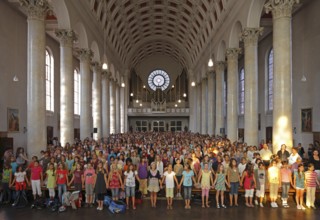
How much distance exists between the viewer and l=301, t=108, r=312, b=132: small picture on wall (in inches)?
782

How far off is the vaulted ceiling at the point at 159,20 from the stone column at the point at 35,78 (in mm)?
10615

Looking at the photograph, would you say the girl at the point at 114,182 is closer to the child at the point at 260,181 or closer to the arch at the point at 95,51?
the child at the point at 260,181

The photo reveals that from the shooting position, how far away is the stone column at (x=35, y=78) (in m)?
14.5

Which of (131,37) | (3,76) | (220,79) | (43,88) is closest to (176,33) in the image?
(131,37)

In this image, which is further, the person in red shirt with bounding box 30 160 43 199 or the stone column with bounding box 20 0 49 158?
the stone column with bounding box 20 0 49 158

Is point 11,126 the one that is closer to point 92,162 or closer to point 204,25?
point 92,162

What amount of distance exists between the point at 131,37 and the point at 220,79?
20.9 metres

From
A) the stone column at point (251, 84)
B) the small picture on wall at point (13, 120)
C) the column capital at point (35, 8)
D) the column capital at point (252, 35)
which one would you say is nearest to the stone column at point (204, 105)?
the stone column at point (251, 84)

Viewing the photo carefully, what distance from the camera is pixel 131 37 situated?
151 ft

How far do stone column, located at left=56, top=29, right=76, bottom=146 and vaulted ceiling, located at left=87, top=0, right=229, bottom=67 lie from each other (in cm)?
644

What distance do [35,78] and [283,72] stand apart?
39.7 feet

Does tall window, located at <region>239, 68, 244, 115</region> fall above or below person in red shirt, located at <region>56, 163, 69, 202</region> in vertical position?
above

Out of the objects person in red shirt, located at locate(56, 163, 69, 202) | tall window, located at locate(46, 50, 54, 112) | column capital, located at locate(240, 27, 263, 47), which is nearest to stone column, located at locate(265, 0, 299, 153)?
column capital, located at locate(240, 27, 263, 47)

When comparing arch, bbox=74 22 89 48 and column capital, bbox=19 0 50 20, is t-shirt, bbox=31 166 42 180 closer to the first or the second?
column capital, bbox=19 0 50 20
